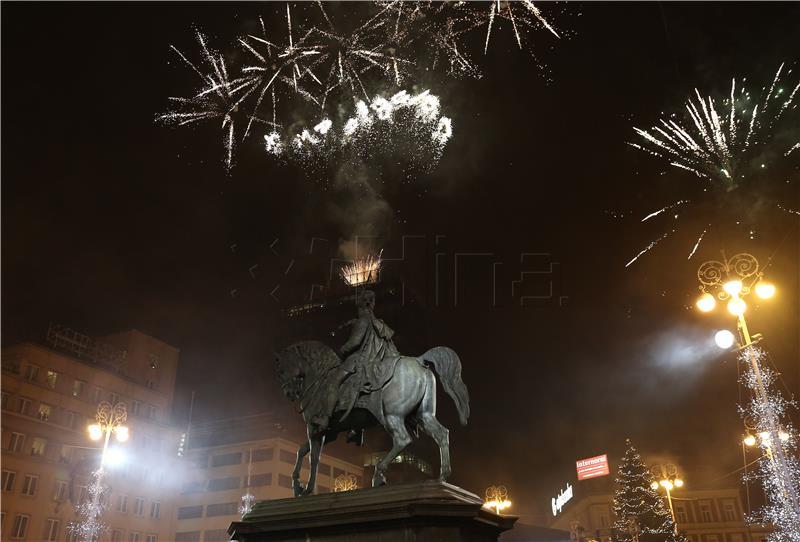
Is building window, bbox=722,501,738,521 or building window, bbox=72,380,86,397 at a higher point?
building window, bbox=72,380,86,397

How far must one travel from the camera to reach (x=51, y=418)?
46.2m

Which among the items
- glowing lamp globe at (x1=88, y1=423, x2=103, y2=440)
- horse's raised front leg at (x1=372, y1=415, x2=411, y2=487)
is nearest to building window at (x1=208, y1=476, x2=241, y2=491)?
glowing lamp globe at (x1=88, y1=423, x2=103, y2=440)

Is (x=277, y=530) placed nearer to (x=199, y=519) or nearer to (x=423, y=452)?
(x=199, y=519)

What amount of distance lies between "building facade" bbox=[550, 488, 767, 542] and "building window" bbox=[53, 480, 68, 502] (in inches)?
2038

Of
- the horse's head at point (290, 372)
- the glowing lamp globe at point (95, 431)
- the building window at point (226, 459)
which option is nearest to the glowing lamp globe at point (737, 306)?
the horse's head at point (290, 372)

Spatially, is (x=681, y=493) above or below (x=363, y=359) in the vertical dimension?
above

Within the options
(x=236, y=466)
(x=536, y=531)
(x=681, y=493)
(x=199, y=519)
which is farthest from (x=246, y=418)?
(x=681, y=493)

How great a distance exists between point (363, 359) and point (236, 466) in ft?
202

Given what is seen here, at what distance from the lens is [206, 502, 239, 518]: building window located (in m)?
63.8

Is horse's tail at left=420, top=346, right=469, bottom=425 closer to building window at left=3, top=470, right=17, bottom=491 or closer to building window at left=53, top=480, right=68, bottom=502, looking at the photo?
building window at left=3, top=470, right=17, bottom=491

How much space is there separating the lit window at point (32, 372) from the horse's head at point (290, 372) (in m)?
44.0

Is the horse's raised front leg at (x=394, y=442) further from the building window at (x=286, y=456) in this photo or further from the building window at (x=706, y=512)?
the building window at (x=706, y=512)

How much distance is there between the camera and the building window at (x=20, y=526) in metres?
40.6

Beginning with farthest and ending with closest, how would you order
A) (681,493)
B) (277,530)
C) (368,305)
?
(681,493) < (368,305) < (277,530)
